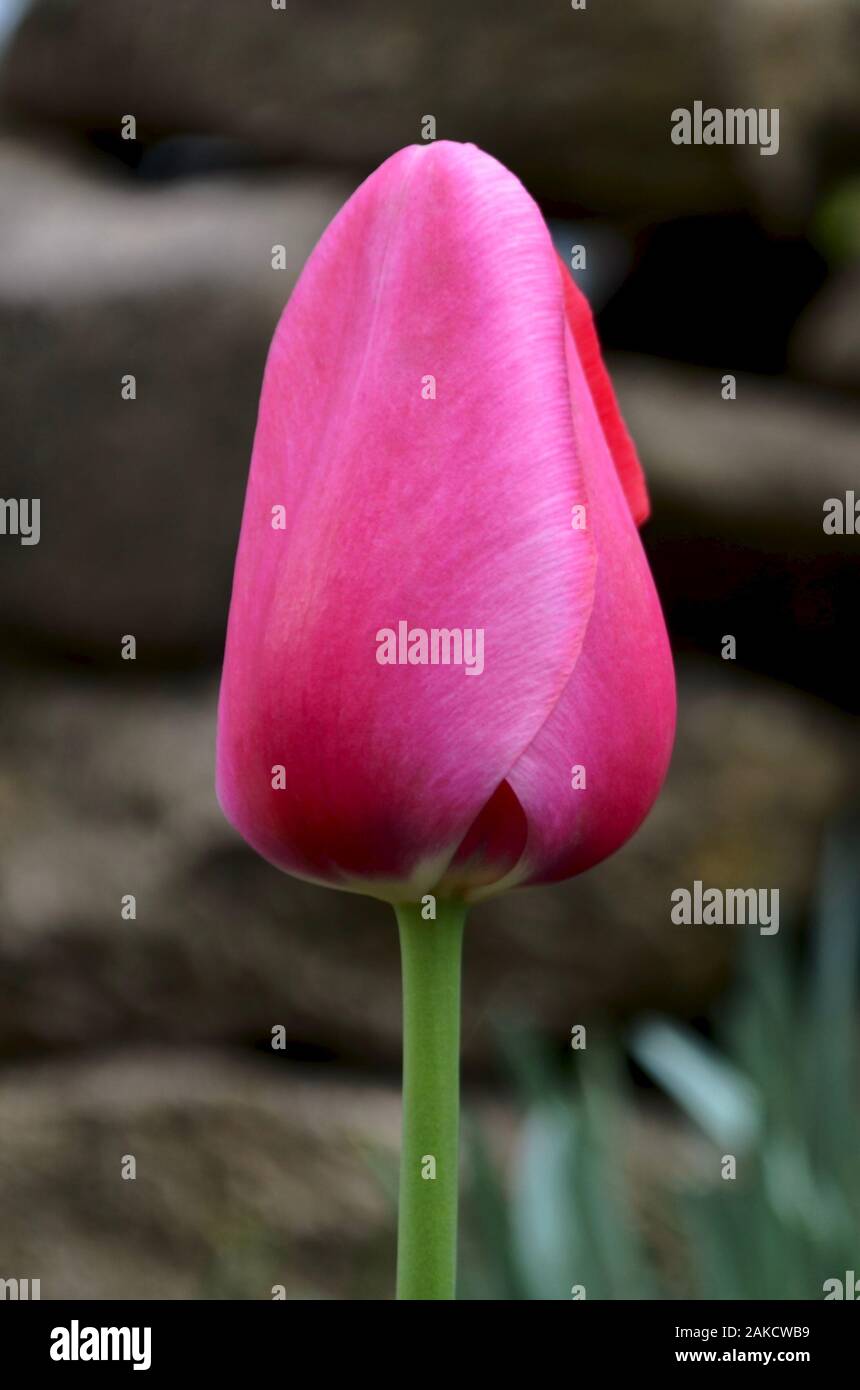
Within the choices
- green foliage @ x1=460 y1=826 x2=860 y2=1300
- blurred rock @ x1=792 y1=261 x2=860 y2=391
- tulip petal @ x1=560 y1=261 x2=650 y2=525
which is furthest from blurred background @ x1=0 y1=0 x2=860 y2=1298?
tulip petal @ x1=560 y1=261 x2=650 y2=525

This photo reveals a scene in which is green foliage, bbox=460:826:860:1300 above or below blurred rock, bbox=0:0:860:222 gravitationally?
below

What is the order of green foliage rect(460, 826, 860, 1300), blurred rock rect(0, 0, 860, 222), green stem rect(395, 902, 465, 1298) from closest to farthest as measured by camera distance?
green stem rect(395, 902, 465, 1298) < green foliage rect(460, 826, 860, 1300) < blurred rock rect(0, 0, 860, 222)

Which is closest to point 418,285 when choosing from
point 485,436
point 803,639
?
point 485,436

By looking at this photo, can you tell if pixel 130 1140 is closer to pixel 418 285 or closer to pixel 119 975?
pixel 119 975

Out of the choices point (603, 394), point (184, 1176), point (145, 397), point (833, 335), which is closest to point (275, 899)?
point (184, 1176)

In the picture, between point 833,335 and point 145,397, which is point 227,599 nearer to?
point 145,397

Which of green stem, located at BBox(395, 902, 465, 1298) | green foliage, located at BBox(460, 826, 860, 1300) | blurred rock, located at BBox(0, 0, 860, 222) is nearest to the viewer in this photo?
green stem, located at BBox(395, 902, 465, 1298)

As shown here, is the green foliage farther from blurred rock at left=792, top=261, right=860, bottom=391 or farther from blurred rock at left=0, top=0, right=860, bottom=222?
blurred rock at left=0, top=0, right=860, bottom=222

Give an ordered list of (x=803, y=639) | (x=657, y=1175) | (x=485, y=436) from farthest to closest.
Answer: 1. (x=803, y=639)
2. (x=657, y=1175)
3. (x=485, y=436)
